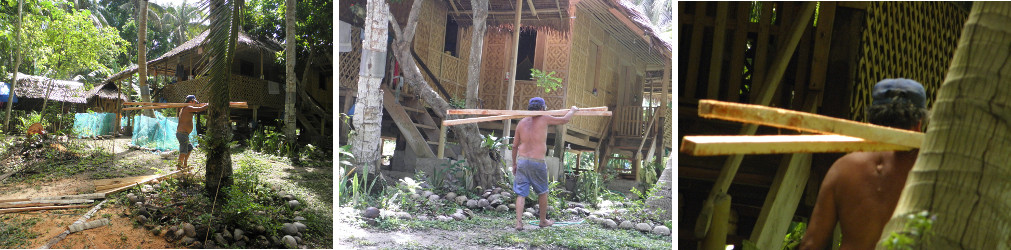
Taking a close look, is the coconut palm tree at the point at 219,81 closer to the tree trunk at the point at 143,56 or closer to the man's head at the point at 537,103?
the tree trunk at the point at 143,56

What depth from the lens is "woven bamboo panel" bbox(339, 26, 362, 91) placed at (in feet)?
15.9

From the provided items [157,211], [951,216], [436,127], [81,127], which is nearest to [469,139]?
[436,127]

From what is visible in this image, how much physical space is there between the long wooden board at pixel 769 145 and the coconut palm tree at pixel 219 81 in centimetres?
460

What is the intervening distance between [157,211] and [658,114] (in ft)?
12.2

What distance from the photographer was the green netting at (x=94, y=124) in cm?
629

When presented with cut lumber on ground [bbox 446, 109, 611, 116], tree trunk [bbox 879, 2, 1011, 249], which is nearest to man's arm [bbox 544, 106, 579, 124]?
cut lumber on ground [bbox 446, 109, 611, 116]

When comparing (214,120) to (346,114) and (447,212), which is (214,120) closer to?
(346,114)

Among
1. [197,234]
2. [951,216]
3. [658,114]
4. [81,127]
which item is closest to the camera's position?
→ [951,216]

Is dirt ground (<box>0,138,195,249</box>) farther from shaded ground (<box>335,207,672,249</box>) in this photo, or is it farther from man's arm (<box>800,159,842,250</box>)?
man's arm (<box>800,159,842,250</box>)

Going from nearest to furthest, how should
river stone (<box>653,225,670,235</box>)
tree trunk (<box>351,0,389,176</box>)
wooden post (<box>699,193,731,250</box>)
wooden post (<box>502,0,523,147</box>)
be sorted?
1. wooden post (<box>699,193,731,250</box>)
2. tree trunk (<box>351,0,389,176</box>)
3. river stone (<box>653,225,670,235</box>)
4. wooden post (<box>502,0,523,147</box>)

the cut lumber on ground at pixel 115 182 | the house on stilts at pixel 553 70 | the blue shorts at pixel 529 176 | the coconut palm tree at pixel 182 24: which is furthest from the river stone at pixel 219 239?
the blue shorts at pixel 529 176

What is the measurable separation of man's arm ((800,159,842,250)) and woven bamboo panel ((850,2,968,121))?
971mm

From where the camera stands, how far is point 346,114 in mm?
4941

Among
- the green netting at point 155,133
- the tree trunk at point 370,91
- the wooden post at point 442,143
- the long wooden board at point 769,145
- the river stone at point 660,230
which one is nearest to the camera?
the long wooden board at point 769,145
